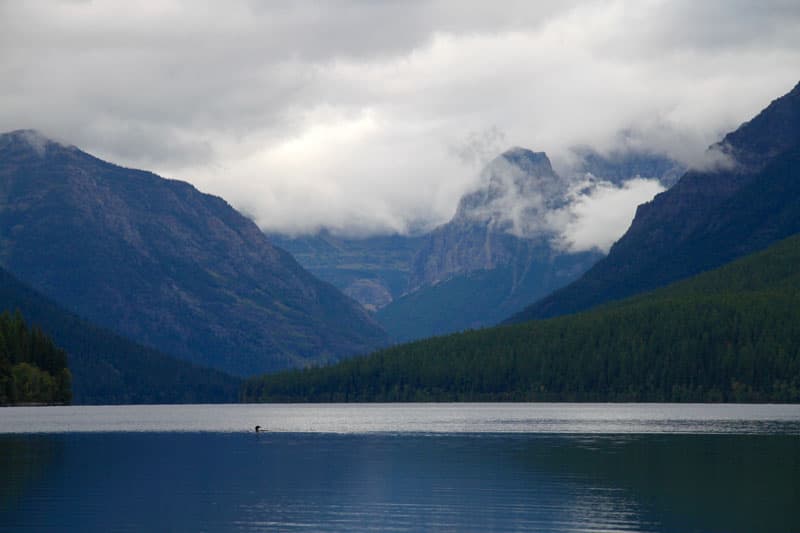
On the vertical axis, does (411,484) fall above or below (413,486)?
above

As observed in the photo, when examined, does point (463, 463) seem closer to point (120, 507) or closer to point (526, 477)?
point (526, 477)

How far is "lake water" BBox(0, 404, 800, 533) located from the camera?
265 ft

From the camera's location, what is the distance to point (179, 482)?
10556 centimetres

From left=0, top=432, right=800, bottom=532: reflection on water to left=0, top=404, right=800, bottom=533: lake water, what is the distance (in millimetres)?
169

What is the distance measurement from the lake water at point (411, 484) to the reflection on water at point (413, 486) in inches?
6.7

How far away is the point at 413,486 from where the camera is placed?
101438mm

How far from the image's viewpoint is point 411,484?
103 m

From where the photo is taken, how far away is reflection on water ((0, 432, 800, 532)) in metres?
A: 80.8

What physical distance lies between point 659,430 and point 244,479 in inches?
3466

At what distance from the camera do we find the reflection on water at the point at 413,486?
8075cm


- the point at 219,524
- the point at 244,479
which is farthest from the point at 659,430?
the point at 219,524

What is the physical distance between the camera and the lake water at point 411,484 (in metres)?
80.8

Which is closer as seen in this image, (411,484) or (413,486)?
(413,486)

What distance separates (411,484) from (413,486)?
1511mm
